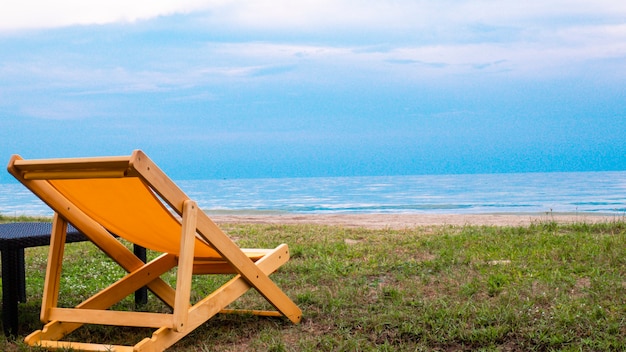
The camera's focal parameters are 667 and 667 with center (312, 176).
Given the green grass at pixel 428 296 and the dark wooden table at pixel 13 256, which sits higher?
the dark wooden table at pixel 13 256

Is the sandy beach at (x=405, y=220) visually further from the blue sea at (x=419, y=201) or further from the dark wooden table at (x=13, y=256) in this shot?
the dark wooden table at (x=13, y=256)

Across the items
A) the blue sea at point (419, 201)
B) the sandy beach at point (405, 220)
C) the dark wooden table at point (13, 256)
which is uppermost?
the dark wooden table at point (13, 256)

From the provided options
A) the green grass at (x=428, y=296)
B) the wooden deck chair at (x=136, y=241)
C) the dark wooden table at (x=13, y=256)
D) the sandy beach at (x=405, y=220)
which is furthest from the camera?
the sandy beach at (x=405, y=220)

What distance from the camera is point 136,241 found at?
12.2 feet

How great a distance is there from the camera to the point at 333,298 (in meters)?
4.38

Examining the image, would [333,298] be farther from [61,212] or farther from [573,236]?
[573,236]

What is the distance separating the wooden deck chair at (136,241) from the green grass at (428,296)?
0.84 ft

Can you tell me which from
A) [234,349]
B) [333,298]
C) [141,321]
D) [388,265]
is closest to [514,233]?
[388,265]

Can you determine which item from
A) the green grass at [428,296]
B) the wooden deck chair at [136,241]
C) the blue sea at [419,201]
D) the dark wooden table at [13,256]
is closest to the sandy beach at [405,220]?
the blue sea at [419,201]

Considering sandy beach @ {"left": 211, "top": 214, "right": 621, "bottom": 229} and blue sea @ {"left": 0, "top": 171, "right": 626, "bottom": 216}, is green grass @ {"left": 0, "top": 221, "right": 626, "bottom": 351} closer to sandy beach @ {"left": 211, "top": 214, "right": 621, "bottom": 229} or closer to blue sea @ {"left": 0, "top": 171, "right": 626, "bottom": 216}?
blue sea @ {"left": 0, "top": 171, "right": 626, "bottom": 216}

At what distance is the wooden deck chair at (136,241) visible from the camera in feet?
9.98

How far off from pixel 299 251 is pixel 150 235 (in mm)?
2778

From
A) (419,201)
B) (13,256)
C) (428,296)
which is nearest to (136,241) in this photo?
(13,256)

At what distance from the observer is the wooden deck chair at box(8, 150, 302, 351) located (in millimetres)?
3041
